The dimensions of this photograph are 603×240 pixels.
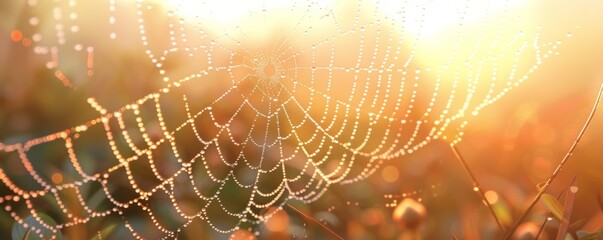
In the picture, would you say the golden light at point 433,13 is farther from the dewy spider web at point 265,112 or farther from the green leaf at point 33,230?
the green leaf at point 33,230

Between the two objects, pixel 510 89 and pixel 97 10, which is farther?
pixel 510 89

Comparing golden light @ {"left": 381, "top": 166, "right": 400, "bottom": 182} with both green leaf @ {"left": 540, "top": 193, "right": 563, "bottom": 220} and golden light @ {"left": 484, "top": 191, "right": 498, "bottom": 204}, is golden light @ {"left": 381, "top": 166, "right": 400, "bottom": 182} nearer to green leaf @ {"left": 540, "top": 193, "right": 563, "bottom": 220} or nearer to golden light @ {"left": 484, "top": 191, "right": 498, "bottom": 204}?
golden light @ {"left": 484, "top": 191, "right": 498, "bottom": 204}

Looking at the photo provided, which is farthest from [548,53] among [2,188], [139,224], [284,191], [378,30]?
[2,188]

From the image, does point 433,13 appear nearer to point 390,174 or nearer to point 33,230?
point 390,174

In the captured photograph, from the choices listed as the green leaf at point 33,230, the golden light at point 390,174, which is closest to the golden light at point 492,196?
the golden light at point 390,174

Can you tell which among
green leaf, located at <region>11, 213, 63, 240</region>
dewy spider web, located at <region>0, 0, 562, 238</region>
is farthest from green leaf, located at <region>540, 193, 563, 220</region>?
green leaf, located at <region>11, 213, 63, 240</region>

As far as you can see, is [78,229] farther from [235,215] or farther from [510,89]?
[510,89]

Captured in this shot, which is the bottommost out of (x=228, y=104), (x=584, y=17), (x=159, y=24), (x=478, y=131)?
(x=478, y=131)

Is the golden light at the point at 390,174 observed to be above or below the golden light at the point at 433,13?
below
